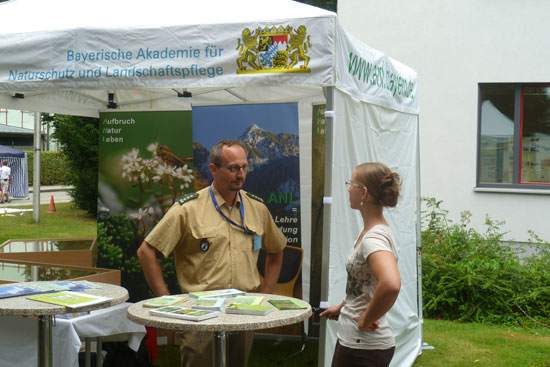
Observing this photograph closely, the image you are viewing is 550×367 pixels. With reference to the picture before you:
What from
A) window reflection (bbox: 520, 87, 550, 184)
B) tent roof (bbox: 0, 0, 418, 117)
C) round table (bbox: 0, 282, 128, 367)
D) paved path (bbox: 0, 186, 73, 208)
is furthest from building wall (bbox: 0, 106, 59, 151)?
round table (bbox: 0, 282, 128, 367)

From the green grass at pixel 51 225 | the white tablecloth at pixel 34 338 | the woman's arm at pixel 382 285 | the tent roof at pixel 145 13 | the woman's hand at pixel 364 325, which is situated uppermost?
the tent roof at pixel 145 13

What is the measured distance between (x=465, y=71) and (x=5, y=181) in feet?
60.1

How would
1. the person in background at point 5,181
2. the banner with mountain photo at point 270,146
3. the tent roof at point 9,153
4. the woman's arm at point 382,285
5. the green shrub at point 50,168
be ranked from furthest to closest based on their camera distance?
1. the green shrub at point 50,168
2. the tent roof at point 9,153
3. the person in background at point 5,181
4. the banner with mountain photo at point 270,146
5. the woman's arm at point 382,285

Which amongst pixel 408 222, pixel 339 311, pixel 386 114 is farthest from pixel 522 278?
pixel 339 311

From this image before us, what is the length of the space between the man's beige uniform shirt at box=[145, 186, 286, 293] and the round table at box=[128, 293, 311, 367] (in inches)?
23.3

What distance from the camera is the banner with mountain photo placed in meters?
5.54

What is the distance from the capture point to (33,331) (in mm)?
4000

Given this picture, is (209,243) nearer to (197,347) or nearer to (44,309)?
(197,347)

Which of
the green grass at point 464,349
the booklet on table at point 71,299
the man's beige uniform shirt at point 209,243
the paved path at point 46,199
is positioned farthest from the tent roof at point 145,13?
the paved path at point 46,199

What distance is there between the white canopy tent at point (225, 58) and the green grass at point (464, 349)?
2160mm

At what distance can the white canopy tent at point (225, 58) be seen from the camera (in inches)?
142

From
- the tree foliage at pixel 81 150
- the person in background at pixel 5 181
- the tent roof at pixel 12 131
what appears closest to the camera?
the tree foliage at pixel 81 150

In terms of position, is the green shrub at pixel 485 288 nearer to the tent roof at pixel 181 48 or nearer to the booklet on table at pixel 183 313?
the tent roof at pixel 181 48

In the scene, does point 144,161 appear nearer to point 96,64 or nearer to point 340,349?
point 96,64
